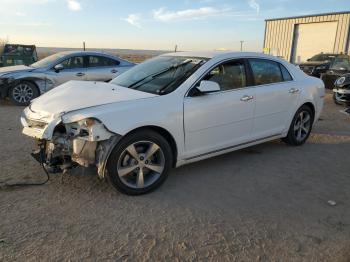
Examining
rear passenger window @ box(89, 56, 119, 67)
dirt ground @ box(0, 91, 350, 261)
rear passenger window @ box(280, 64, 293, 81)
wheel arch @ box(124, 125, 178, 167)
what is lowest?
dirt ground @ box(0, 91, 350, 261)

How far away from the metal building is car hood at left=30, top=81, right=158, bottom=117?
24.6 metres

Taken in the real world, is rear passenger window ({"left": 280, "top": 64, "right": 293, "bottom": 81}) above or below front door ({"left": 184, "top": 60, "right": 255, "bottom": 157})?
above

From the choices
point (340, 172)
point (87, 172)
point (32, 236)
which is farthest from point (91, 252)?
point (340, 172)

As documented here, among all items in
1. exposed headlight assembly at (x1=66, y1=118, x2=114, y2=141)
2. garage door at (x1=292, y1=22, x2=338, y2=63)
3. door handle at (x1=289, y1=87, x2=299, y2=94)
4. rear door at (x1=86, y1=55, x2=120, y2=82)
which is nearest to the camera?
exposed headlight assembly at (x1=66, y1=118, x2=114, y2=141)

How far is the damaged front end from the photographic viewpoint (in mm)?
3695

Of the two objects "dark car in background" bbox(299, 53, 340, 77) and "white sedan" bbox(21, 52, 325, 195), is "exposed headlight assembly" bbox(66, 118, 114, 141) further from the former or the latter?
"dark car in background" bbox(299, 53, 340, 77)

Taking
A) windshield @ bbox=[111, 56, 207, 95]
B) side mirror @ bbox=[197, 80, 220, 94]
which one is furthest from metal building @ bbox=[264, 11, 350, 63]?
side mirror @ bbox=[197, 80, 220, 94]

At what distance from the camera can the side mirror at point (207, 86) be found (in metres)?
4.36

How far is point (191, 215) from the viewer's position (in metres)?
3.65

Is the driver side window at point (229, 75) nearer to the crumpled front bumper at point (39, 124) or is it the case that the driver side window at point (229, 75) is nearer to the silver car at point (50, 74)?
the crumpled front bumper at point (39, 124)

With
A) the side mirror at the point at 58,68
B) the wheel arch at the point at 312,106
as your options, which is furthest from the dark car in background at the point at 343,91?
the side mirror at the point at 58,68

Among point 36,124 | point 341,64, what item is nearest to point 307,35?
point 341,64

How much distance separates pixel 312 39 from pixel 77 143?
27449mm

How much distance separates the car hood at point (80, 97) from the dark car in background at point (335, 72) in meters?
11.5
